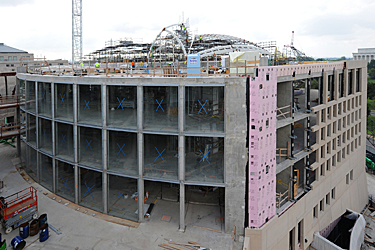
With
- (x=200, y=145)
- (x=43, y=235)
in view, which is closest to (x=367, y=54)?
(x=200, y=145)

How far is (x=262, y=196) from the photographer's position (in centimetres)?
1627

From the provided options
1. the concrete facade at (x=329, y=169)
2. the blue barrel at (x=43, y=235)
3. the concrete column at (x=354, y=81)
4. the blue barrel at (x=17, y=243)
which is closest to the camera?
the blue barrel at (x=17, y=243)

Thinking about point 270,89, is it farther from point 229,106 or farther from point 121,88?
point 121,88

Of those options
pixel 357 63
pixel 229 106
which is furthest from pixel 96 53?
pixel 229 106

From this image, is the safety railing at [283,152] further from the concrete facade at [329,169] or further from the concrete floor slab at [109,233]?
the concrete floor slab at [109,233]

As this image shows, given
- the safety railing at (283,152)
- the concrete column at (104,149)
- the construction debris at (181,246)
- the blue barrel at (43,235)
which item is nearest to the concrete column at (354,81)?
the safety railing at (283,152)

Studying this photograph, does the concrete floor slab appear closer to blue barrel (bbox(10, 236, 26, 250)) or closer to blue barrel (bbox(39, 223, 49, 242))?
blue barrel (bbox(39, 223, 49, 242))

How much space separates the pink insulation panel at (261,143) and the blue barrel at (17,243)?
12.5m

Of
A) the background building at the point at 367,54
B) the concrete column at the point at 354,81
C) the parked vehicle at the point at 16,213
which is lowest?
the parked vehicle at the point at 16,213

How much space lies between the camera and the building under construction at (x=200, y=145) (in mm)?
15773

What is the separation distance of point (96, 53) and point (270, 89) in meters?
79.2

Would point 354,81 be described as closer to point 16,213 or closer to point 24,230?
point 24,230

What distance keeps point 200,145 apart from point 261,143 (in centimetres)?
504

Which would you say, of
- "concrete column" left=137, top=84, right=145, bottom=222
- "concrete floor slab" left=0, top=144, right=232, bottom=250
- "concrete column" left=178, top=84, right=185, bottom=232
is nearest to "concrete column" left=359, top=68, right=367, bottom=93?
"concrete column" left=178, top=84, right=185, bottom=232
